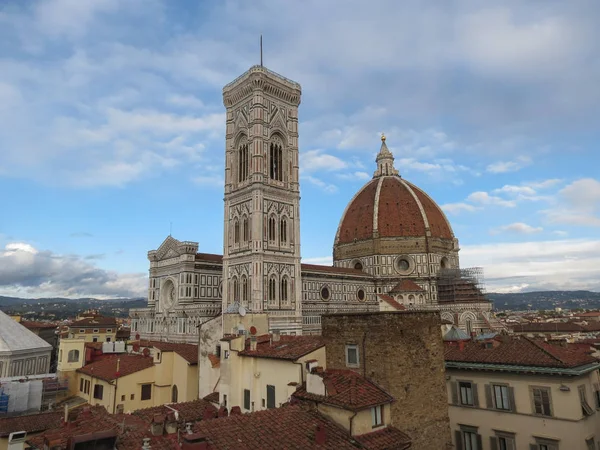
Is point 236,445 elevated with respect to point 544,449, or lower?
elevated

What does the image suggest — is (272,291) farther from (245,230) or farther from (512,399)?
(512,399)

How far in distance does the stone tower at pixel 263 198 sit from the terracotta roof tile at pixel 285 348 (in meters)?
33.0

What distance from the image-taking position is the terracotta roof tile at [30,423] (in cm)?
1795

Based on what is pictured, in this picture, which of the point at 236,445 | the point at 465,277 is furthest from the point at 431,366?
the point at 465,277

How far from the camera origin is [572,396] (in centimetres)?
1664

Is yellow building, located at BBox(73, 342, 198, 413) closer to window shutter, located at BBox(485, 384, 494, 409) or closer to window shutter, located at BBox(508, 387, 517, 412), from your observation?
window shutter, located at BBox(485, 384, 494, 409)

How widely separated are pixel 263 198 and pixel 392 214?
31700mm

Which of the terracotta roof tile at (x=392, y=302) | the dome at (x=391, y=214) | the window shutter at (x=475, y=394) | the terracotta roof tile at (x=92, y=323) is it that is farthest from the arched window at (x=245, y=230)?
the window shutter at (x=475, y=394)

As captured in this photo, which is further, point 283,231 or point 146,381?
point 283,231

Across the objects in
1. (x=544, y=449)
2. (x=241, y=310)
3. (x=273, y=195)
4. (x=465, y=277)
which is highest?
(x=273, y=195)

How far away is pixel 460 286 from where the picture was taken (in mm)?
71312

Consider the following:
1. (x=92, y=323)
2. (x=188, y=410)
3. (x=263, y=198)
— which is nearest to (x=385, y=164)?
(x=263, y=198)

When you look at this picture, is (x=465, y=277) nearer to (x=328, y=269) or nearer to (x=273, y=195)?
(x=328, y=269)

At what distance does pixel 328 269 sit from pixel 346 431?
55.2 meters
